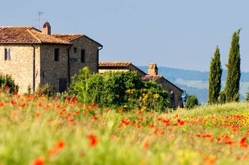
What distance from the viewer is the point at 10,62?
58.1 metres

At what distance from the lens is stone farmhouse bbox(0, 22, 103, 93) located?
188ft

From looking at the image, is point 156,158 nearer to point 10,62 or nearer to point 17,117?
point 17,117

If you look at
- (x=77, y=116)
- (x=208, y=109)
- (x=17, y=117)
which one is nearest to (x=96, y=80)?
(x=208, y=109)

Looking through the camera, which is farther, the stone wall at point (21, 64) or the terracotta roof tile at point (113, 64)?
the terracotta roof tile at point (113, 64)

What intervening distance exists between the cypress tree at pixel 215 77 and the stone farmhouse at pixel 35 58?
13.2m

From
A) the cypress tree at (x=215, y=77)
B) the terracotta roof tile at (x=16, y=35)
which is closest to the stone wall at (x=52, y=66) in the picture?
the terracotta roof tile at (x=16, y=35)

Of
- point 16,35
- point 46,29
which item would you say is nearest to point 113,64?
point 46,29

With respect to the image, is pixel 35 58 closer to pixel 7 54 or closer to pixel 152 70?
pixel 7 54

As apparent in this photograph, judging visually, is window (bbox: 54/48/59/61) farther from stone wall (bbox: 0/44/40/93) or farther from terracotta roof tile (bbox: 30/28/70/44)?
stone wall (bbox: 0/44/40/93)

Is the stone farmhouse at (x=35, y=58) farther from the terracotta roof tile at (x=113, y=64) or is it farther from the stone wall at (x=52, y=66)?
the terracotta roof tile at (x=113, y=64)

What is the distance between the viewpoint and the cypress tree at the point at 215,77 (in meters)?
52.0

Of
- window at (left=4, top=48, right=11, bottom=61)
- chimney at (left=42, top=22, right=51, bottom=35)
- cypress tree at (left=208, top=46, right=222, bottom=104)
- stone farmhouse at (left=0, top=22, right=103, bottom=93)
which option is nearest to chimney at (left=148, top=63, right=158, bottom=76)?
stone farmhouse at (left=0, top=22, right=103, bottom=93)

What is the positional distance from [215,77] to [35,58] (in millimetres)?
14970

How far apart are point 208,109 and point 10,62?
3068 cm
